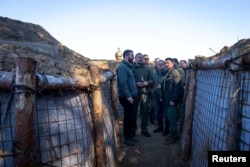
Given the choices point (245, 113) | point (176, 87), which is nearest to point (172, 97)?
point (176, 87)

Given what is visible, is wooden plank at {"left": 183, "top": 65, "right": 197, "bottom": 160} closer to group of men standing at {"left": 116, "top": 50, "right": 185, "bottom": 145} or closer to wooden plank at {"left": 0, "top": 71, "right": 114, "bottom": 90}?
group of men standing at {"left": 116, "top": 50, "right": 185, "bottom": 145}

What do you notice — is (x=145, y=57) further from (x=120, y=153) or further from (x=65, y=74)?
(x=65, y=74)

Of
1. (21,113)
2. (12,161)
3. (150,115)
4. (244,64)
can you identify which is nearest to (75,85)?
(21,113)

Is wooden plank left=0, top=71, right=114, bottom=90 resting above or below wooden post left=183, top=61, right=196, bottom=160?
above

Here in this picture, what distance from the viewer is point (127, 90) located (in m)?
5.95

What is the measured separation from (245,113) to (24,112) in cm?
188

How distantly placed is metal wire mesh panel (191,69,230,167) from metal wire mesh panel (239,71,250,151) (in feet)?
1.32

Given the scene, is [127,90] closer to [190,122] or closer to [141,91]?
[141,91]

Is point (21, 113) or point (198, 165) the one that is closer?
point (21, 113)

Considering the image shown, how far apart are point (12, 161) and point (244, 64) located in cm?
222

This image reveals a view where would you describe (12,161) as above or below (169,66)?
below

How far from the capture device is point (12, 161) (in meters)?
2.50

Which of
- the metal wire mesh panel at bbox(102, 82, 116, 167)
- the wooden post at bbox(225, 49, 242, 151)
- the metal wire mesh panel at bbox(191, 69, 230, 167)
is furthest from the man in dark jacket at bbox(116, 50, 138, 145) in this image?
the wooden post at bbox(225, 49, 242, 151)

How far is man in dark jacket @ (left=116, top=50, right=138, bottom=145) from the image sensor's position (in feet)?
19.6
